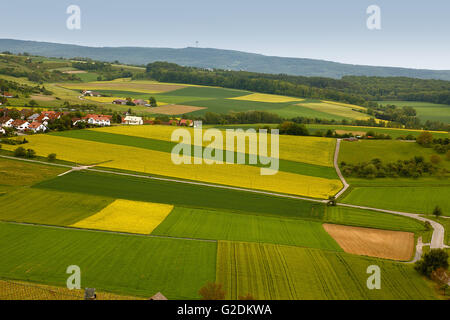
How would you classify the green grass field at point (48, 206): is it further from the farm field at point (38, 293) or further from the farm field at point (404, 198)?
→ the farm field at point (404, 198)

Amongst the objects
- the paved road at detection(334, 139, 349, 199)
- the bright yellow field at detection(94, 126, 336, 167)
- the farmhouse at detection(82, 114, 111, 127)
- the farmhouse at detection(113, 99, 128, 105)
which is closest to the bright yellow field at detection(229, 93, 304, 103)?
the farmhouse at detection(113, 99, 128, 105)

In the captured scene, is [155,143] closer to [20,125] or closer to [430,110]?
[20,125]

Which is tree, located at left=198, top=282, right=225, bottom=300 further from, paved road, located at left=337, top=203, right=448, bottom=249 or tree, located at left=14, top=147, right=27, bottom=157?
tree, located at left=14, top=147, right=27, bottom=157

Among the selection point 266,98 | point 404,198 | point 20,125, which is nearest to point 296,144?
point 404,198

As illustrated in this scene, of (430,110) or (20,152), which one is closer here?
(20,152)
